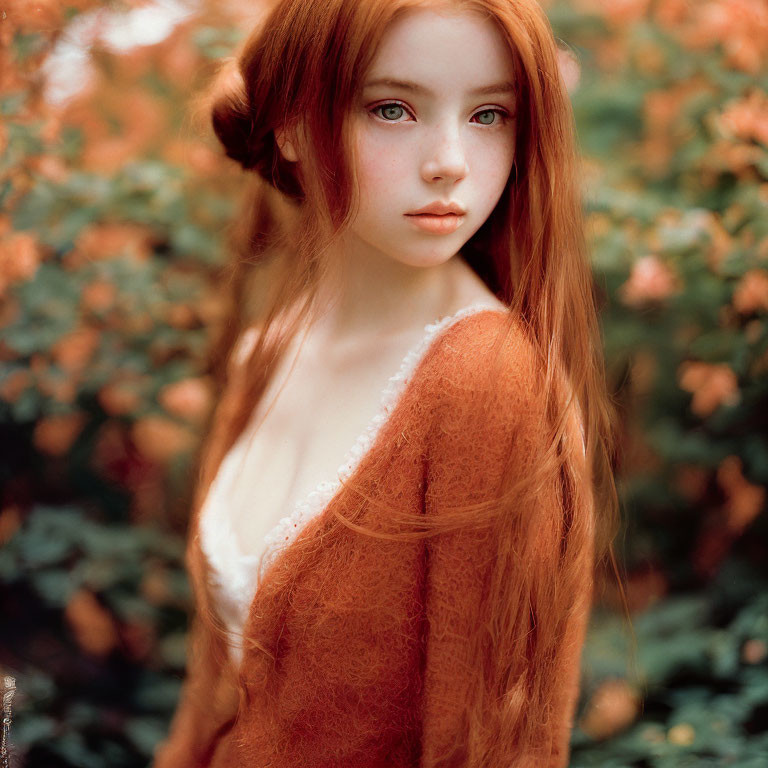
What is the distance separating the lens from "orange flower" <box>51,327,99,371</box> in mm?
1467

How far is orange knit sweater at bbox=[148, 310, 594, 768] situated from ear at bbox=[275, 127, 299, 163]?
0.24m

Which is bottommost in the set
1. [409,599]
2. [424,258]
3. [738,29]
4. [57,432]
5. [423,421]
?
[57,432]

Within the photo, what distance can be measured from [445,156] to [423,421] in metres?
0.24

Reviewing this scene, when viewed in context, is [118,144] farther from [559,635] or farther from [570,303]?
[559,635]

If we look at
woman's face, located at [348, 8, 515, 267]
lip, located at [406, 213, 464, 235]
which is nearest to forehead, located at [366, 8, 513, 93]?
woman's face, located at [348, 8, 515, 267]

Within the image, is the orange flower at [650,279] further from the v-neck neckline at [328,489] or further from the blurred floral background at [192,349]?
the v-neck neckline at [328,489]

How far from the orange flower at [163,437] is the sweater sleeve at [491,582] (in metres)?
0.88

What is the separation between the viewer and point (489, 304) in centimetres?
84

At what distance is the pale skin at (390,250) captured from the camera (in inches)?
28.2

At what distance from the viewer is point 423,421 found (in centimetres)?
77

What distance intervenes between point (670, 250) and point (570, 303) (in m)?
0.69

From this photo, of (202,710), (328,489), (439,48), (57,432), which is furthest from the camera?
(57,432)

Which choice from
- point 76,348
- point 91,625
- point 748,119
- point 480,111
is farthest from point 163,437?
point 748,119

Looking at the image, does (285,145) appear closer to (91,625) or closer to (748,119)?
(748,119)
